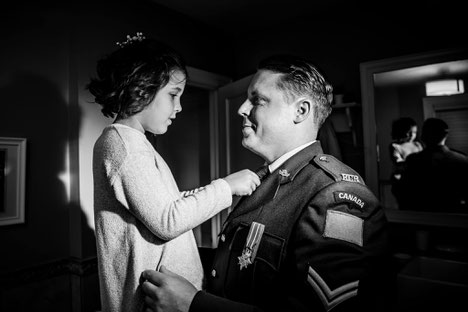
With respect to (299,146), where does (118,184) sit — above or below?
below

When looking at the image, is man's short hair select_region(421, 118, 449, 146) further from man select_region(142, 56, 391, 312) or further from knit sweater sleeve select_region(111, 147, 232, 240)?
knit sweater sleeve select_region(111, 147, 232, 240)

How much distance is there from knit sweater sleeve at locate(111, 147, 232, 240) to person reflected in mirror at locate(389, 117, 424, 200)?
2183 millimetres

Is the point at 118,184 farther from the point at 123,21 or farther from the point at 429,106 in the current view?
the point at 429,106

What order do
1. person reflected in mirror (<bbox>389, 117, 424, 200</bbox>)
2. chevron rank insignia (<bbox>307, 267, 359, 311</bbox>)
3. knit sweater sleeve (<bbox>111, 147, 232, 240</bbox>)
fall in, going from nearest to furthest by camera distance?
1. chevron rank insignia (<bbox>307, 267, 359, 311</bbox>)
2. knit sweater sleeve (<bbox>111, 147, 232, 240</bbox>)
3. person reflected in mirror (<bbox>389, 117, 424, 200</bbox>)

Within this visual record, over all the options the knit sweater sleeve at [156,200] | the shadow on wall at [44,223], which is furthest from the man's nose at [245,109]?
the shadow on wall at [44,223]

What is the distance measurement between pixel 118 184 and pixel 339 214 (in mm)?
730

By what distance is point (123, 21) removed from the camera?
280 cm

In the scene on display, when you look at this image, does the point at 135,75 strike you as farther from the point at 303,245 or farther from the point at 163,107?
the point at 303,245

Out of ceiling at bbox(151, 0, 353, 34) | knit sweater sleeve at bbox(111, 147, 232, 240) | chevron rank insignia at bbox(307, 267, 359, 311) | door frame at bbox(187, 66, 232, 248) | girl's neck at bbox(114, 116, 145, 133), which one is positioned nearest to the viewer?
chevron rank insignia at bbox(307, 267, 359, 311)

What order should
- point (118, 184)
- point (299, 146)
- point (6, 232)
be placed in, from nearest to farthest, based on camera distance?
point (118, 184) → point (299, 146) → point (6, 232)

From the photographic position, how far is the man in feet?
3.13

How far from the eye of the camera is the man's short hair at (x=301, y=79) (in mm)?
1318

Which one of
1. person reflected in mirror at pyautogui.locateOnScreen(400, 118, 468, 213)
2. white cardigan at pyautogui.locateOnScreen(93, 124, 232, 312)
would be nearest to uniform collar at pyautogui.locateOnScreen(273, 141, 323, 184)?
white cardigan at pyautogui.locateOnScreen(93, 124, 232, 312)

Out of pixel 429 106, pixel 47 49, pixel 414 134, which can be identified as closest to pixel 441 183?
pixel 414 134
